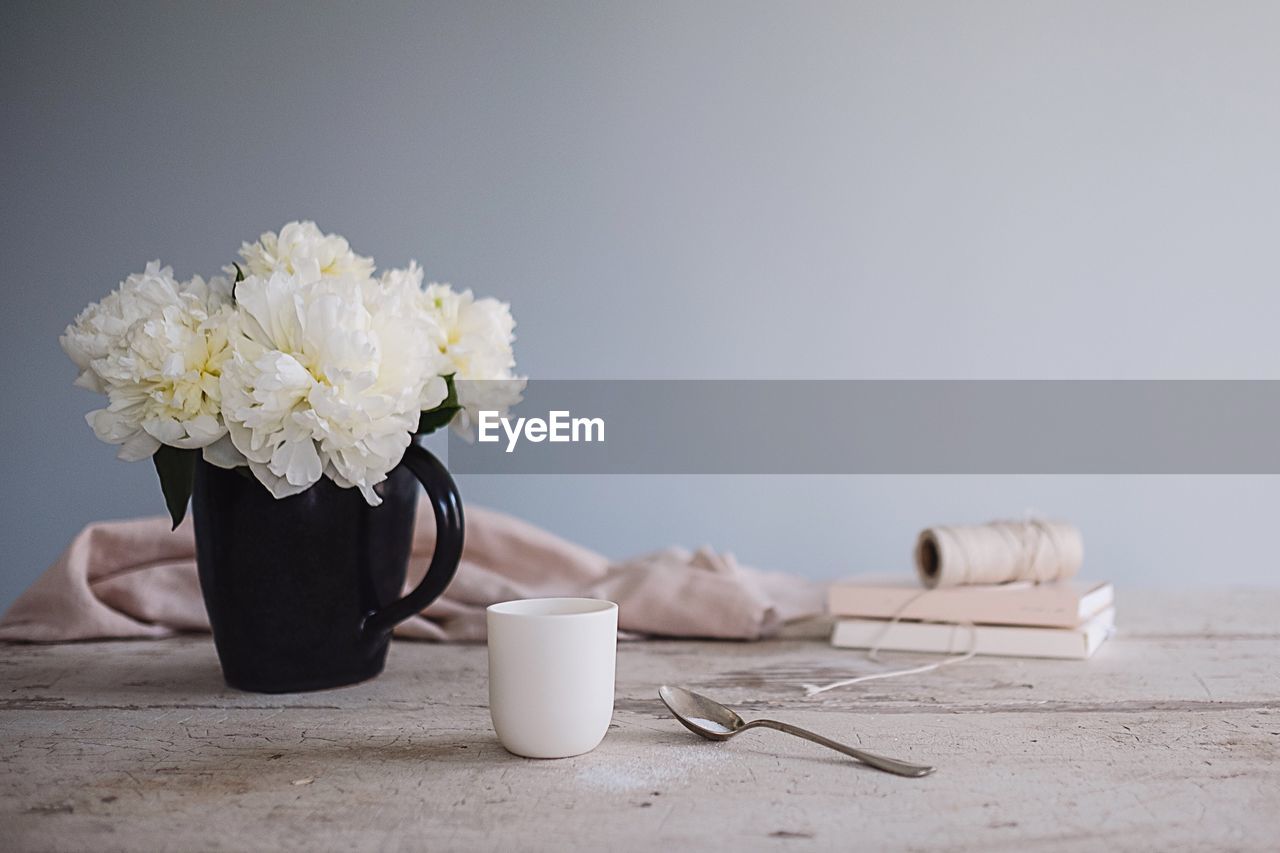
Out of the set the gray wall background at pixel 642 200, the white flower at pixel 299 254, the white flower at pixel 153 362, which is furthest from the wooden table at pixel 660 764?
the gray wall background at pixel 642 200

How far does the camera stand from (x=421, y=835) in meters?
0.61

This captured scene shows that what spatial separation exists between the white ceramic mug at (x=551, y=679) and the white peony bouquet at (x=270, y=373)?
0.64 feet

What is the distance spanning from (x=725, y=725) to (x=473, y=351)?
391 mm

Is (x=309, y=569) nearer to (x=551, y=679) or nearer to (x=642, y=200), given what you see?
(x=551, y=679)

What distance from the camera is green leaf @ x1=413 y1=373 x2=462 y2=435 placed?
0.97 metres

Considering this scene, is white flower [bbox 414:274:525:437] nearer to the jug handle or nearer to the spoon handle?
the jug handle

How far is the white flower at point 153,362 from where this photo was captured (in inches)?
32.3

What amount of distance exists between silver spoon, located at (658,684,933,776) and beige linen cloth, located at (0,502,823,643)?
0.39 metres

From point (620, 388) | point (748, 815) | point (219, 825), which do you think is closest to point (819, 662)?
point (748, 815)

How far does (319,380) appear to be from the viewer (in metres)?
0.82

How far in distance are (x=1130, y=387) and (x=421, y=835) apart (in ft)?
5.00

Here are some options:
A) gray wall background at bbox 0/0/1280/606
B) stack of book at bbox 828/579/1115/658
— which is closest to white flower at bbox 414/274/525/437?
stack of book at bbox 828/579/1115/658

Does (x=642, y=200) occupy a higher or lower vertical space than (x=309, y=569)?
higher

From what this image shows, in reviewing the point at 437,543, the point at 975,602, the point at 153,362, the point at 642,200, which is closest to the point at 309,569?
the point at 437,543
